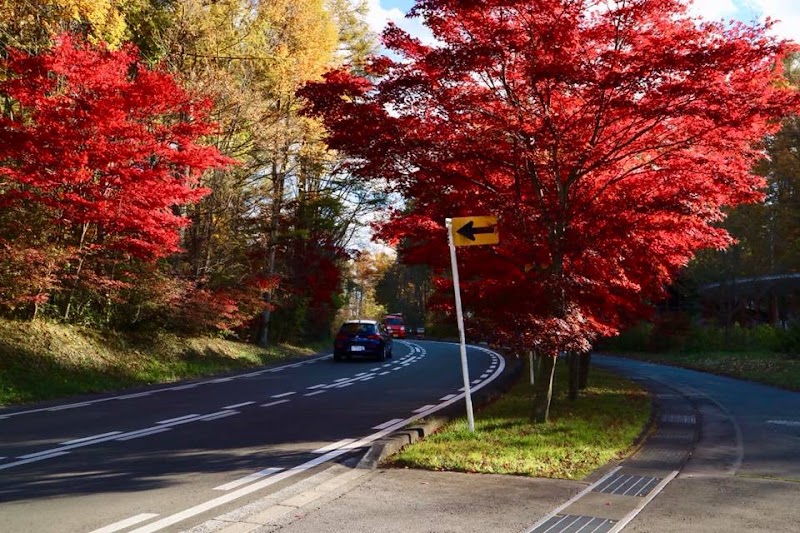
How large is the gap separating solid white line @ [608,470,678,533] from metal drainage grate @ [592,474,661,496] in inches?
2.2

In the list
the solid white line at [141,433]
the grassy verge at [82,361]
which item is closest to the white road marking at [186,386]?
the grassy verge at [82,361]

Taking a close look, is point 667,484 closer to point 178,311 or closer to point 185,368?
point 185,368

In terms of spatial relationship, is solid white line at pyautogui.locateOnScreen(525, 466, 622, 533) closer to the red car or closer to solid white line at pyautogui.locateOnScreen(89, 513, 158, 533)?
solid white line at pyautogui.locateOnScreen(89, 513, 158, 533)

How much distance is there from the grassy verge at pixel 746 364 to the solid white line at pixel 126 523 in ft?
52.0

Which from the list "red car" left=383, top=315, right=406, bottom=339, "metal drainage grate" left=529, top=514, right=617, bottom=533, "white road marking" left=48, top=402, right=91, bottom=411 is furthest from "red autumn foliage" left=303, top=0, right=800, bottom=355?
"red car" left=383, top=315, right=406, bottom=339

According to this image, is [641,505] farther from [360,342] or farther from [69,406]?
[360,342]

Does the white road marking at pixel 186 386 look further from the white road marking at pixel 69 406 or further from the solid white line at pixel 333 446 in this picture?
the solid white line at pixel 333 446

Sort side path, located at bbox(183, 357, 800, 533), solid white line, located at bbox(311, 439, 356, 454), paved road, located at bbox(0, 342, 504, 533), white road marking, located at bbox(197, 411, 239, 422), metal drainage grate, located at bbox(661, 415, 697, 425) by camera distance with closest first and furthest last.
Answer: side path, located at bbox(183, 357, 800, 533) → paved road, located at bbox(0, 342, 504, 533) → solid white line, located at bbox(311, 439, 356, 454) → white road marking, located at bbox(197, 411, 239, 422) → metal drainage grate, located at bbox(661, 415, 697, 425)

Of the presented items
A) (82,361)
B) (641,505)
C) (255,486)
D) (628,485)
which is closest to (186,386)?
(82,361)

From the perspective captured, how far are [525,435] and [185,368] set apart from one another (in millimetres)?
11990

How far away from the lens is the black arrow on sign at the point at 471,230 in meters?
8.42

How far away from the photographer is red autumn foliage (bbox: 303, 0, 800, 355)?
827 centimetres

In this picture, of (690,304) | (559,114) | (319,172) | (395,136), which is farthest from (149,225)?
(690,304)

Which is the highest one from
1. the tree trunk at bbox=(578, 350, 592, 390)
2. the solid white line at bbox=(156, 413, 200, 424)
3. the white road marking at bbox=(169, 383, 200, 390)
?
the tree trunk at bbox=(578, 350, 592, 390)
